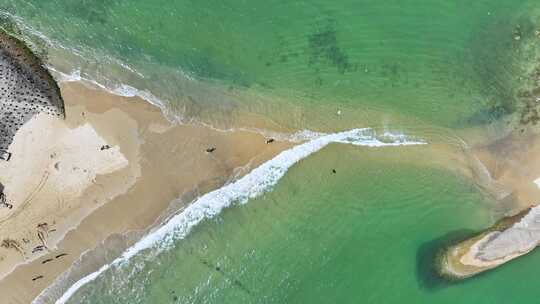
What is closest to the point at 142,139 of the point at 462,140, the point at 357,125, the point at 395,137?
the point at 357,125

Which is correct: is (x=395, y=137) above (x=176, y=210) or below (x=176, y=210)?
above

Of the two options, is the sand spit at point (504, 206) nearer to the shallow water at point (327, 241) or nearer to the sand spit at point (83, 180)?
the shallow water at point (327, 241)

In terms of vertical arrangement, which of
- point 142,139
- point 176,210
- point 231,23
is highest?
point 231,23

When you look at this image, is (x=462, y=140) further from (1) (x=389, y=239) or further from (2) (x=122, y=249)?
(2) (x=122, y=249)

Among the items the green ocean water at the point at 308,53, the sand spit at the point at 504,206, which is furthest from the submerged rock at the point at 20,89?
the sand spit at the point at 504,206

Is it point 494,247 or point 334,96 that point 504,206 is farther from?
point 334,96

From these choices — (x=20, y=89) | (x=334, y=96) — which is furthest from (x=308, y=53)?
(x=20, y=89)
